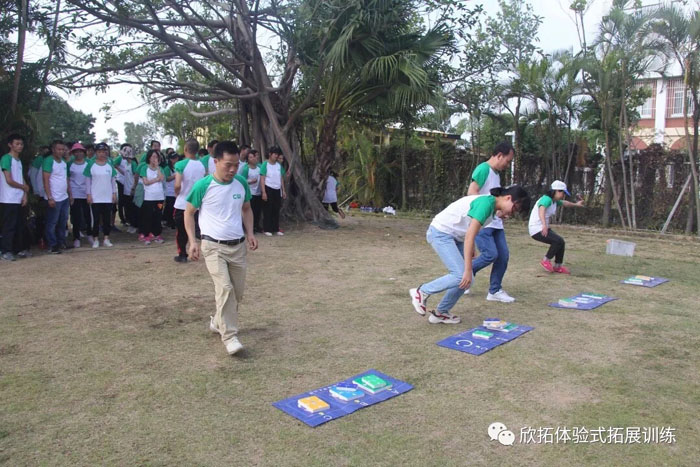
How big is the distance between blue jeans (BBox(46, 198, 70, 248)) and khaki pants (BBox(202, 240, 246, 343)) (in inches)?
216

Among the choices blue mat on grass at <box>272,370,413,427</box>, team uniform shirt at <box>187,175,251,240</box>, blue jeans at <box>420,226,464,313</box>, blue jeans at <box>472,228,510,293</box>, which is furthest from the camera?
blue jeans at <box>472,228,510,293</box>

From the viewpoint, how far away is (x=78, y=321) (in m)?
5.52

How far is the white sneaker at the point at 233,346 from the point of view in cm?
456

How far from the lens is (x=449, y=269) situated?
Answer: 543cm

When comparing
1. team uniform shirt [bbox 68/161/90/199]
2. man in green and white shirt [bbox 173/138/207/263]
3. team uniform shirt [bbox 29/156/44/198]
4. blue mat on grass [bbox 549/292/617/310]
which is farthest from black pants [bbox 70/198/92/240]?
blue mat on grass [bbox 549/292/617/310]

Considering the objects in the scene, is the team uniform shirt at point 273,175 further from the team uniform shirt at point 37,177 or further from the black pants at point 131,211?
the team uniform shirt at point 37,177

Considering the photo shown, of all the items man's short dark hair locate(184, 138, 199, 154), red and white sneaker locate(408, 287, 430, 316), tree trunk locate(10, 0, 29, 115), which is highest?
tree trunk locate(10, 0, 29, 115)

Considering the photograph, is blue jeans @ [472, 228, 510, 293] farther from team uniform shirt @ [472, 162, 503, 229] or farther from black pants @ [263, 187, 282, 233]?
black pants @ [263, 187, 282, 233]

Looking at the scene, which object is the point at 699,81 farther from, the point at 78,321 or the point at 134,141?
the point at 134,141

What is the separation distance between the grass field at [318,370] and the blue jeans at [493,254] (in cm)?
41

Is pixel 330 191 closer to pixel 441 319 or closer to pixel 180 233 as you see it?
pixel 180 233

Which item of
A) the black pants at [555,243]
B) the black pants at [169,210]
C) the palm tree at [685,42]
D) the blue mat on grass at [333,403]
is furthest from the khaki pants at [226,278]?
the palm tree at [685,42]

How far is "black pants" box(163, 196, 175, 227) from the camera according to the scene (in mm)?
11599

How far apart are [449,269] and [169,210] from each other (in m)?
8.12
